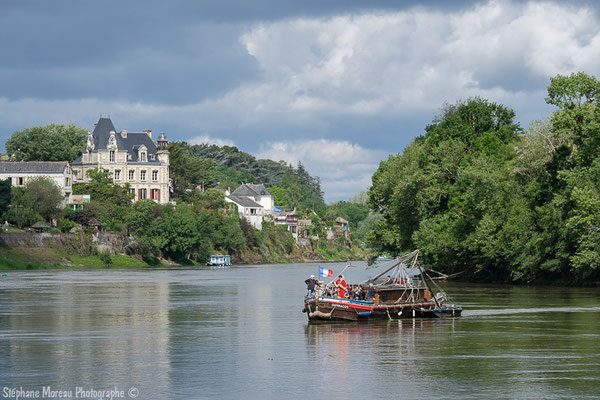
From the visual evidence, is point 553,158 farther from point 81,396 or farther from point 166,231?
point 166,231

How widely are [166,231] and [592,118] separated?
9869 centimetres

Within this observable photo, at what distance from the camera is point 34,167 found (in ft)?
527

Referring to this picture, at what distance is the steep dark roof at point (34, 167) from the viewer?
160125 millimetres

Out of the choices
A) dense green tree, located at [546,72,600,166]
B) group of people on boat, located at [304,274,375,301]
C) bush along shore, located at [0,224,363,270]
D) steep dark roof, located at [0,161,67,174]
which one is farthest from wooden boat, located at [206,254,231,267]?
group of people on boat, located at [304,274,375,301]

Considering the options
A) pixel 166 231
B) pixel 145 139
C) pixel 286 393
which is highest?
pixel 145 139

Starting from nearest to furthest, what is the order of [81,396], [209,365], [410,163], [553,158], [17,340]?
1. [81,396]
2. [209,365]
3. [17,340]
4. [553,158]
5. [410,163]

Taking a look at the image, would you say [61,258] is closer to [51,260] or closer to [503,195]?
[51,260]

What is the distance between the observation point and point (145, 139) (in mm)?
189625

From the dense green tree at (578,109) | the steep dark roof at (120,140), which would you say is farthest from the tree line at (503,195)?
the steep dark roof at (120,140)

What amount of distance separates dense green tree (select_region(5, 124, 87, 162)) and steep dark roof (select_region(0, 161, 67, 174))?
895 inches

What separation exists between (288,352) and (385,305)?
13.5 metres

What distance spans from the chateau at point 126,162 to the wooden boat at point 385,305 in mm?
131660

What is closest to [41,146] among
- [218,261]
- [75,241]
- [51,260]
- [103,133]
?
[103,133]

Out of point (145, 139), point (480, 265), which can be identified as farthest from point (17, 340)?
point (145, 139)
